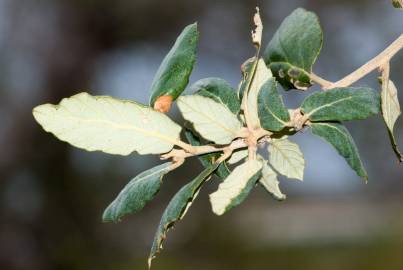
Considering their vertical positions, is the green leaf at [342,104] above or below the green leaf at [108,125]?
below

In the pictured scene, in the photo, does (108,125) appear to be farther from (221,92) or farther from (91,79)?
(91,79)

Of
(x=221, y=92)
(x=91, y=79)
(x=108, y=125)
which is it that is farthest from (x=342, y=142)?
(x=91, y=79)

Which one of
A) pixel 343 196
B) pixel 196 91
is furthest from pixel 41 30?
pixel 343 196

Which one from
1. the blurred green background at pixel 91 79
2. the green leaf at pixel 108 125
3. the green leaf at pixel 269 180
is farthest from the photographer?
the blurred green background at pixel 91 79

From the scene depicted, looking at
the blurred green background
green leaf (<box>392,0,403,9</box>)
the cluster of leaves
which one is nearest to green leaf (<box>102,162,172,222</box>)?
the cluster of leaves

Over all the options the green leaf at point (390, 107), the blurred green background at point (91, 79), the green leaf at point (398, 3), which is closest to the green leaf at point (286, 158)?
the green leaf at point (390, 107)

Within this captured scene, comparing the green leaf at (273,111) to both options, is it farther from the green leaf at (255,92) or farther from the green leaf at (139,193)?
the green leaf at (139,193)

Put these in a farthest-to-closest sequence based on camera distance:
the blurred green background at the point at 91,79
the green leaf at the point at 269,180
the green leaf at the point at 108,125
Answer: the blurred green background at the point at 91,79 < the green leaf at the point at 269,180 < the green leaf at the point at 108,125

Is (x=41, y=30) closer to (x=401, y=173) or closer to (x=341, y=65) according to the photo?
(x=341, y=65)
